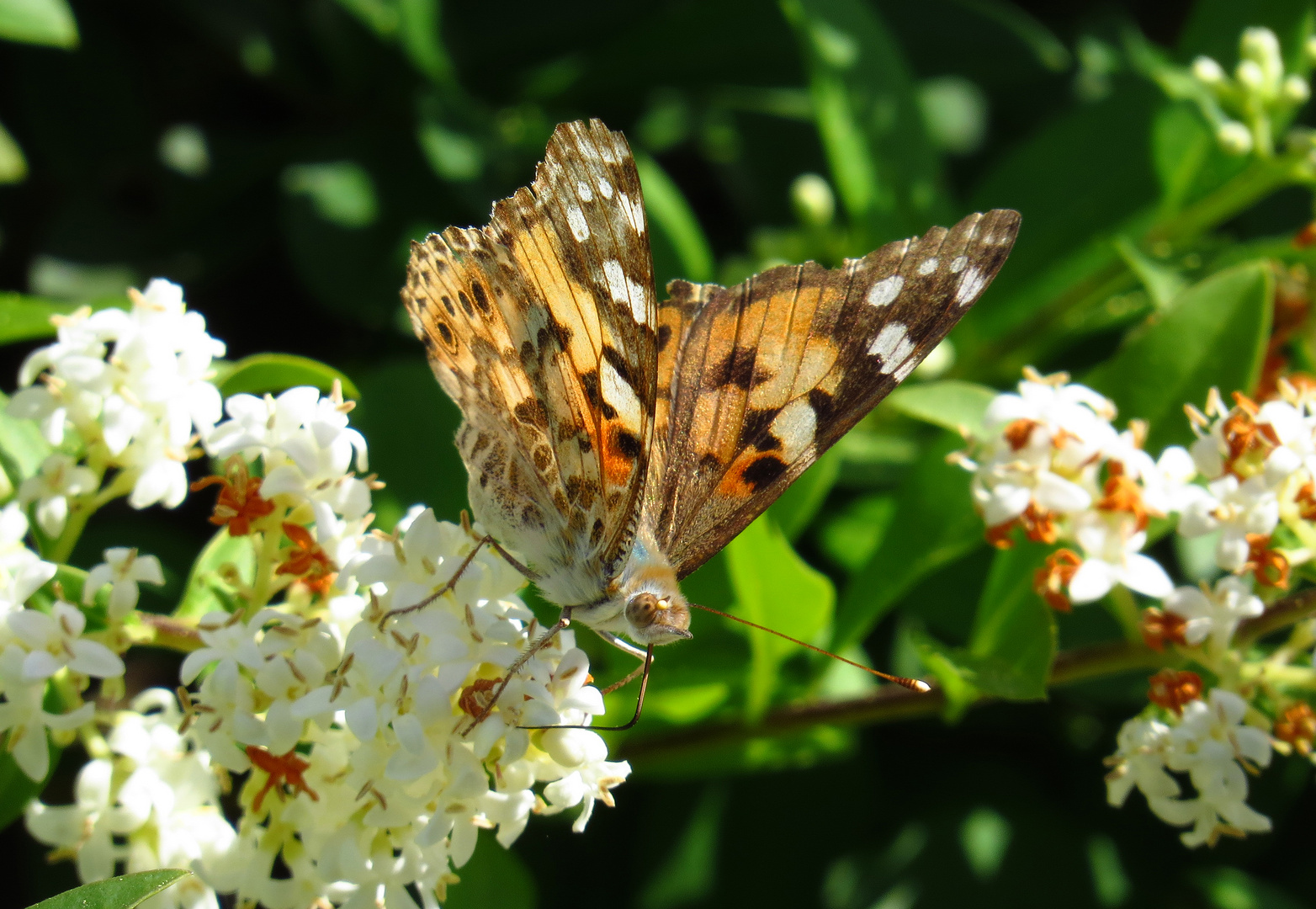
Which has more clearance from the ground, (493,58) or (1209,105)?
(493,58)

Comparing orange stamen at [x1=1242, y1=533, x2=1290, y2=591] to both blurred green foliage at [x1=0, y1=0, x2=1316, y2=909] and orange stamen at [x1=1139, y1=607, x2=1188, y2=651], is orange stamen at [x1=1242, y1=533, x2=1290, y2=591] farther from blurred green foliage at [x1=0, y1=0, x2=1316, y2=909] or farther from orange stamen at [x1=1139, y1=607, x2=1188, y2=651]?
blurred green foliage at [x1=0, y1=0, x2=1316, y2=909]

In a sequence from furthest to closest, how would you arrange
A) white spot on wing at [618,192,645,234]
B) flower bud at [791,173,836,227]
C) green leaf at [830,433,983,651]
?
flower bud at [791,173,836,227], green leaf at [830,433,983,651], white spot on wing at [618,192,645,234]

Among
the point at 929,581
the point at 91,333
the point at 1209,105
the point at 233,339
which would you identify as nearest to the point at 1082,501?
the point at 929,581

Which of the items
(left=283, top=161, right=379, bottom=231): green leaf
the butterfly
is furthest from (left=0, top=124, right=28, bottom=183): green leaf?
the butterfly

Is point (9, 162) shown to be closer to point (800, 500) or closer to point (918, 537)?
point (800, 500)

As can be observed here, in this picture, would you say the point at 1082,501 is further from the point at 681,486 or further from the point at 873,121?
the point at 873,121

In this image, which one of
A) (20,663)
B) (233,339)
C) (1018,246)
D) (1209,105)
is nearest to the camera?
(20,663)

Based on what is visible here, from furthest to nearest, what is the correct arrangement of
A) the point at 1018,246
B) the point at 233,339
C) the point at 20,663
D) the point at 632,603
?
1. the point at 233,339
2. the point at 1018,246
3. the point at 632,603
4. the point at 20,663

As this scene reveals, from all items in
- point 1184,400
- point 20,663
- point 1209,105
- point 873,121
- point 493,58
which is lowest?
point 1184,400

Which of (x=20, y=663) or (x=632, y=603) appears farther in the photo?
(x=632, y=603)
